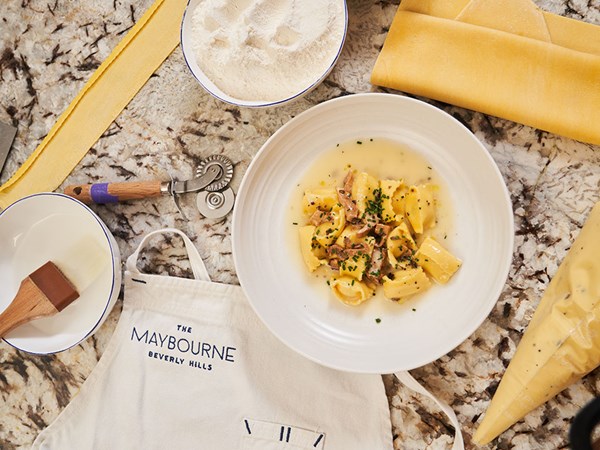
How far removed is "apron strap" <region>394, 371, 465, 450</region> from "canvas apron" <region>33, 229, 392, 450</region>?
5cm

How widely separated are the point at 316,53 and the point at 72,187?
0.55m

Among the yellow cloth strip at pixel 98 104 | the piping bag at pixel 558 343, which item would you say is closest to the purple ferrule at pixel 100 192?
the yellow cloth strip at pixel 98 104

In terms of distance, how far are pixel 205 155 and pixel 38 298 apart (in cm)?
43

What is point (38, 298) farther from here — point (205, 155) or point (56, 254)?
point (205, 155)

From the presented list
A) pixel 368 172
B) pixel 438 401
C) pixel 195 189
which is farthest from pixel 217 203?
pixel 438 401

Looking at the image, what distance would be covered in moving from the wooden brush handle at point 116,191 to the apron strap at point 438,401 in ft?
1.95

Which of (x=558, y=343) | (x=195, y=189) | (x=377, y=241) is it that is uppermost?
(x=195, y=189)

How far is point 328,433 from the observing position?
44.9 inches

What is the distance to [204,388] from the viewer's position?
117 centimetres

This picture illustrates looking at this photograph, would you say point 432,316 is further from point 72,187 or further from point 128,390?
point 72,187

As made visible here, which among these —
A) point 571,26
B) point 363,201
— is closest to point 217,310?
point 363,201

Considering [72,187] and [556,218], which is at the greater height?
[72,187]

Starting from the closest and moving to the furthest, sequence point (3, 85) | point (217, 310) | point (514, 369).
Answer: point (514, 369)
point (217, 310)
point (3, 85)

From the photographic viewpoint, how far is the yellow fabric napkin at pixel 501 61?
3.44 feet
